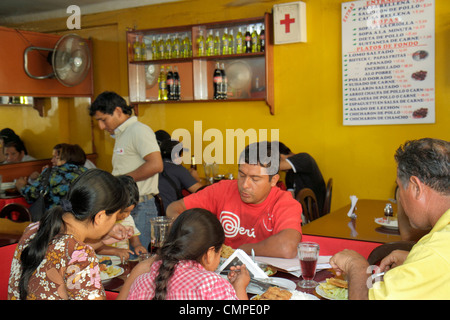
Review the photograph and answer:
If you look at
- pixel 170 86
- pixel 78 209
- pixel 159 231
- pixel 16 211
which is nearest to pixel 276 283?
pixel 159 231

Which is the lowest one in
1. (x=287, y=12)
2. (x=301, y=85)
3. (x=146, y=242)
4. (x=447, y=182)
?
(x=146, y=242)

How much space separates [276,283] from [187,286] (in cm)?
47

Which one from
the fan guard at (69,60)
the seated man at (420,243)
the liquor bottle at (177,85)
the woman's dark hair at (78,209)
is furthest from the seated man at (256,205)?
the fan guard at (69,60)

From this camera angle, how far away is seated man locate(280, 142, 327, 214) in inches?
161

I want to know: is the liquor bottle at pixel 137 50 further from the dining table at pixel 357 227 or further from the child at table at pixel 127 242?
the dining table at pixel 357 227

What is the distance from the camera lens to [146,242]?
3297 millimetres

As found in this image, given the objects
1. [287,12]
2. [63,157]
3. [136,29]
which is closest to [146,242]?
[63,157]

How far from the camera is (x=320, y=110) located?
4.38 metres

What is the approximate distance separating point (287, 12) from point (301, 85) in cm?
66

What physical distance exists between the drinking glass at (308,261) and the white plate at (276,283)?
38 mm

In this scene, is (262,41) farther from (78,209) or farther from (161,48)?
(78,209)

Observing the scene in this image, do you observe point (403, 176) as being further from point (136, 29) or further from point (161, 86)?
point (136, 29)

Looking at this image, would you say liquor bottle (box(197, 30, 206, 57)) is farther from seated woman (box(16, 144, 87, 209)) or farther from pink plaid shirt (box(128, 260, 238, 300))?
pink plaid shirt (box(128, 260, 238, 300))
